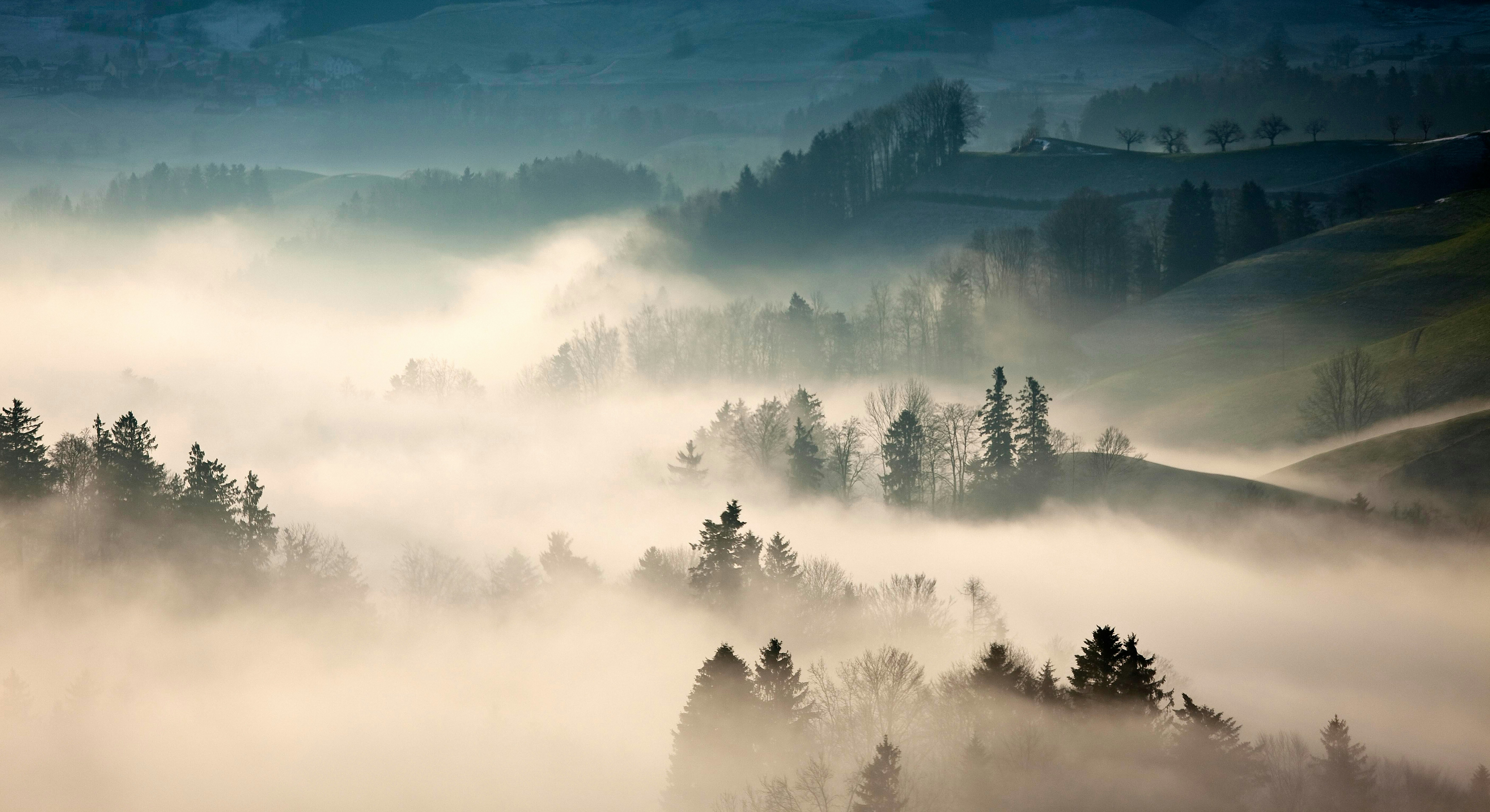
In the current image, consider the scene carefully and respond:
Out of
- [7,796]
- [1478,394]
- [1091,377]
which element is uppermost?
[1091,377]

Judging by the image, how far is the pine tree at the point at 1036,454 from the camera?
9231cm

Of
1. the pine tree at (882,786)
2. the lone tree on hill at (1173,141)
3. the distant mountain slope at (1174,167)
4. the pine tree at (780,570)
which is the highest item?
the lone tree on hill at (1173,141)

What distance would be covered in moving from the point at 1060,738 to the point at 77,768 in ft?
194

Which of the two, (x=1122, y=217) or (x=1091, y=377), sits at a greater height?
(x=1122, y=217)

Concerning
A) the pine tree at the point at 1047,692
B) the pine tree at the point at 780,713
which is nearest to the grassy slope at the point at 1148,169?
the pine tree at the point at 1047,692

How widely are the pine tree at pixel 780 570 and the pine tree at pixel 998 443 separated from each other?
29.4 meters

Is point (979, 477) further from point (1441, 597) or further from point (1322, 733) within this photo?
point (1322, 733)

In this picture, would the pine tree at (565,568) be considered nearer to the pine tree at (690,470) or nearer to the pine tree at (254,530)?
the pine tree at (690,470)

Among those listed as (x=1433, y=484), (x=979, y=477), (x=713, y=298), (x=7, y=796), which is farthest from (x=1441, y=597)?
(x=713, y=298)

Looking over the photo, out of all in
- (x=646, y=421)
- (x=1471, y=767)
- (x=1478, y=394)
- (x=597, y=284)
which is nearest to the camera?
(x=1471, y=767)

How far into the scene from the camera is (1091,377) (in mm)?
122312

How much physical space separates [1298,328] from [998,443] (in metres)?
40.7

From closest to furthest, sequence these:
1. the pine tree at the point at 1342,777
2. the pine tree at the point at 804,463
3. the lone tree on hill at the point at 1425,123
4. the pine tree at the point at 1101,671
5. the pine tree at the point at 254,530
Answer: the pine tree at the point at 1101,671 < the pine tree at the point at 1342,777 < the pine tree at the point at 254,530 < the pine tree at the point at 804,463 < the lone tree on hill at the point at 1425,123

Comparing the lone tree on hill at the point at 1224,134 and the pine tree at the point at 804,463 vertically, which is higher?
the lone tree on hill at the point at 1224,134
